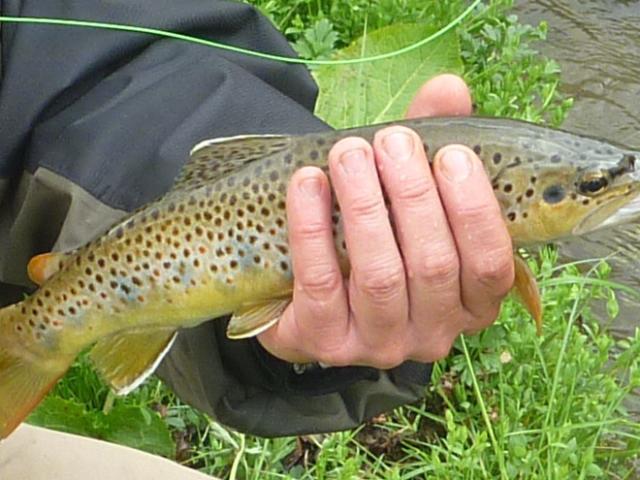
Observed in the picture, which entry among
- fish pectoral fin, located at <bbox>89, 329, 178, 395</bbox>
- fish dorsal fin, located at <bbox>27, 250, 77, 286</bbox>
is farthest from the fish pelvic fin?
fish pectoral fin, located at <bbox>89, 329, 178, 395</bbox>

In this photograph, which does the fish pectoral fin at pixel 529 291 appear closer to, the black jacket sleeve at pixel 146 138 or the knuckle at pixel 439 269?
the knuckle at pixel 439 269

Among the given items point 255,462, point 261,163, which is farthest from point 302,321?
point 255,462

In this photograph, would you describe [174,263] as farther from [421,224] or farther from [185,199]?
[421,224]

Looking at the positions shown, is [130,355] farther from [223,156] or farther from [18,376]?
[223,156]

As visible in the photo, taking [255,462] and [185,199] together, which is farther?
[255,462]

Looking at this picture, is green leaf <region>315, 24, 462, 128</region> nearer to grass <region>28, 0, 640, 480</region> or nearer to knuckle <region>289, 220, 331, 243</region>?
grass <region>28, 0, 640, 480</region>

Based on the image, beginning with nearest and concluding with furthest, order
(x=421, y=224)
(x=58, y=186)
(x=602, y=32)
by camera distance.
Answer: (x=421, y=224)
(x=58, y=186)
(x=602, y=32)

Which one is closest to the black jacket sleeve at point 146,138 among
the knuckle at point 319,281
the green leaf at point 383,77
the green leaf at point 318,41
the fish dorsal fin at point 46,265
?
the fish dorsal fin at point 46,265

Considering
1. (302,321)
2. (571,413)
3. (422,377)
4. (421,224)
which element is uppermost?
(421,224)
